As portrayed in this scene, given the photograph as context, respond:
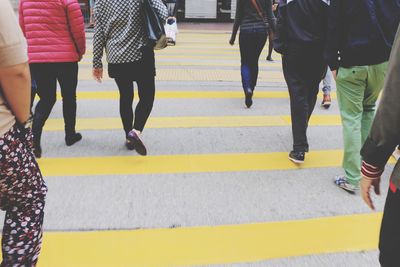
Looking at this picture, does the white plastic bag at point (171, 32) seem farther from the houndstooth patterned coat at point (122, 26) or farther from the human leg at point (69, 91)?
the houndstooth patterned coat at point (122, 26)

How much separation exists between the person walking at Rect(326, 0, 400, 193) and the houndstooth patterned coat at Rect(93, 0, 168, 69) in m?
1.66

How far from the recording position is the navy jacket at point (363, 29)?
3.52m

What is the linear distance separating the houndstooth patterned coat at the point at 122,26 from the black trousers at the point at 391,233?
3.14 m

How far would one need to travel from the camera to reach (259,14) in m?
6.28

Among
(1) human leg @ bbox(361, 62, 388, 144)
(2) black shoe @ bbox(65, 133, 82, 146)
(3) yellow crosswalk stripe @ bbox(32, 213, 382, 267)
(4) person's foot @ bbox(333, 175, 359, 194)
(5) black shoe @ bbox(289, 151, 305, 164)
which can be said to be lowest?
(2) black shoe @ bbox(65, 133, 82, 146)

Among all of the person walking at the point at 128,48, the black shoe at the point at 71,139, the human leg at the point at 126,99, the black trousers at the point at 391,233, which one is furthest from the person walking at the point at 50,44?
the black trousers at the point at 391,233

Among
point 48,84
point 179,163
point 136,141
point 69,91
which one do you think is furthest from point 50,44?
point 179,163

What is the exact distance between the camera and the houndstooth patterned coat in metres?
4.27

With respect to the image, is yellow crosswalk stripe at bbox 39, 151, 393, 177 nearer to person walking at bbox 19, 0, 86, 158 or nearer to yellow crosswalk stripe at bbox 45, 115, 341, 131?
person walking at bbox 19, 0, 86, 158

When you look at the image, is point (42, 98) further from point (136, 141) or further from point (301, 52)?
point (301, 52)

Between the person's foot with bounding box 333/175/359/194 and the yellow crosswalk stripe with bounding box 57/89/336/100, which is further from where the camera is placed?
the yellow crosswalk stripe with bounding box 57/89/336/100

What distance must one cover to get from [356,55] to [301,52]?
0.75m

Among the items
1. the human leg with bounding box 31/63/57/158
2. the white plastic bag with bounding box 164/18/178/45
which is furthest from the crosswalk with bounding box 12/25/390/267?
the white plastic bag with bounding box 164/18/178/45

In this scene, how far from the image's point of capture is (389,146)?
1743mm
